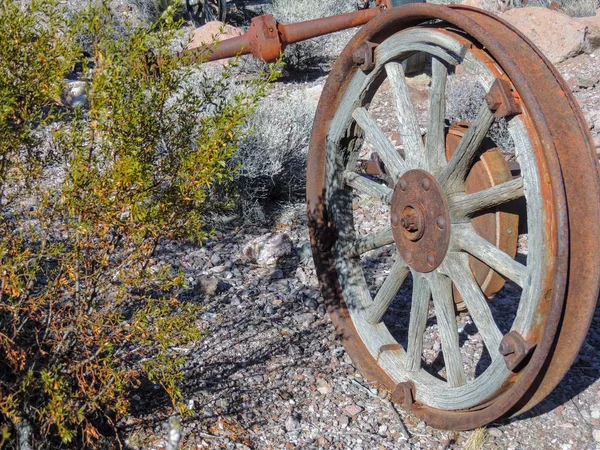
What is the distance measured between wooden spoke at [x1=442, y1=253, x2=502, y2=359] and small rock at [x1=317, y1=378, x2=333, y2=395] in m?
0.82

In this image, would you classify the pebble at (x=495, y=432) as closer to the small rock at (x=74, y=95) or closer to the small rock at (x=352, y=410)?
the small rock at (x=352, y=410)

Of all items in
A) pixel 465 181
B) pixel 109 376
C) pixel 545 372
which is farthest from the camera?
pixel 465 181

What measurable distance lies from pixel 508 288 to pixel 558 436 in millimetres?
1314

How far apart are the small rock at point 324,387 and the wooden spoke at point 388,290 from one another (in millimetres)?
340

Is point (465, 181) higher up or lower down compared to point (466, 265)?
higher up

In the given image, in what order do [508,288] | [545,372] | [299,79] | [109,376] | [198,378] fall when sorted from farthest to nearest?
1. [299,79]
2. [508,288]
3. [198,378]
4. [109,376]
5. [545,372]

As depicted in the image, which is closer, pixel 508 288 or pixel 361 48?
A: pixel 361 48

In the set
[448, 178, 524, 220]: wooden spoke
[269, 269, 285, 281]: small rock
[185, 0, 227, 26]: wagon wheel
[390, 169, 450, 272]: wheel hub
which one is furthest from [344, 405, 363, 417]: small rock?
[185, 0, 227, 26]: wagon wheel

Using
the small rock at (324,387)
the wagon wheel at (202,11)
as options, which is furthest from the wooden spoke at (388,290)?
the wagon wheel at (202,11)

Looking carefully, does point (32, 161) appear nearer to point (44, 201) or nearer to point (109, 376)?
point (44, 201)

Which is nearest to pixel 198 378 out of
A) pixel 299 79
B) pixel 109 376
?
pixel 109 376

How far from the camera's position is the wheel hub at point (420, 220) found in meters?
2.88

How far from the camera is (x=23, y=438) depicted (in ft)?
8.52

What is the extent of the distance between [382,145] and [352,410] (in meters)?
1.14
